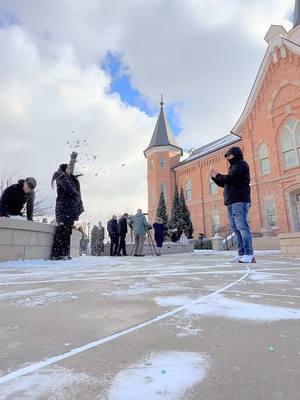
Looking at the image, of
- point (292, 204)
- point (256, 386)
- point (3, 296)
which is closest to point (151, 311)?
point (256, 386)

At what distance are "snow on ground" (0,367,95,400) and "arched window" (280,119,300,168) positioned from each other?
21.3 m

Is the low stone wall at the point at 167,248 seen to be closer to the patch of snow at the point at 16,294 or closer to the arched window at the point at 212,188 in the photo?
the patch of snow at the point at 16,294

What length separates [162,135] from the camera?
123ft

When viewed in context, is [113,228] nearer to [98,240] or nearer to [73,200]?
[98,240]

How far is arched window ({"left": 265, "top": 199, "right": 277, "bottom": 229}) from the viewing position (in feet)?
67.9

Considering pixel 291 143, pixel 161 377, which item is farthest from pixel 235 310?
pixel 291 143

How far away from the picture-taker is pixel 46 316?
1566mm

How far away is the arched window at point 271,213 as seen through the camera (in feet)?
67.9

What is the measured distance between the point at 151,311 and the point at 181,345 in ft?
1.71

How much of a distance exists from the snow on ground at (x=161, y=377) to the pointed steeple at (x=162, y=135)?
36302 millimetres

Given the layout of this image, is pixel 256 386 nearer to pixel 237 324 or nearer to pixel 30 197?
pixel 237 324

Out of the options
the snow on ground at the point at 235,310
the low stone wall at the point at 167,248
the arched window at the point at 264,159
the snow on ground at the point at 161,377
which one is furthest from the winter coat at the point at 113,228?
the arched window at the point at 264,159

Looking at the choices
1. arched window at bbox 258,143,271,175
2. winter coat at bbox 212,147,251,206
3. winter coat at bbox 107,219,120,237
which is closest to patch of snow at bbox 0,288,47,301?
winter coat at bbox 212,147,251,206

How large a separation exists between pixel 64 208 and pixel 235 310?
505 centimetres
